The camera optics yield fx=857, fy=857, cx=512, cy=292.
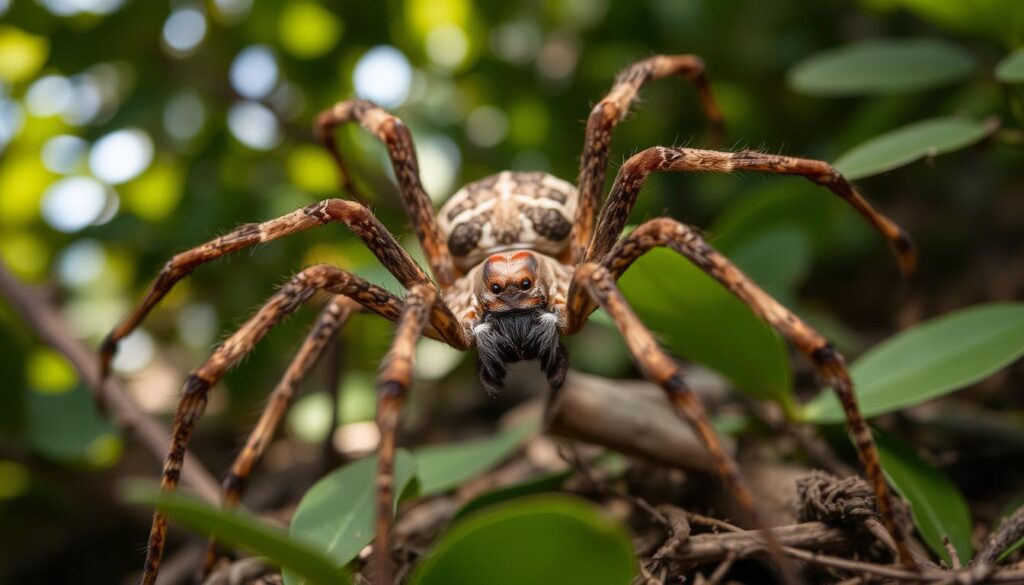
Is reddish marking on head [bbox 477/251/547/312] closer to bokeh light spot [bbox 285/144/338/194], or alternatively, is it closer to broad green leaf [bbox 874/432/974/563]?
broad green leaf [bbox 874/432/974/563]

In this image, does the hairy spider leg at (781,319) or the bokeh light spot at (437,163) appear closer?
the hairy spider leg at (781,319)

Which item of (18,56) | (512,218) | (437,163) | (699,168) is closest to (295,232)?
(512,218)

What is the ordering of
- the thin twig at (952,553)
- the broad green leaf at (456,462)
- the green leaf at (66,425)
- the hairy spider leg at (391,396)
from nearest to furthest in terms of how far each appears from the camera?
the hairy spider leg at (391,396)
the thin twig at (952,553)
the broad green leaf at (456,462)
the green leaf at (66,425)

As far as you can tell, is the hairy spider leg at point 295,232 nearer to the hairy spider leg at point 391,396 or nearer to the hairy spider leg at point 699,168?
the hairy spider leg at point 391,396

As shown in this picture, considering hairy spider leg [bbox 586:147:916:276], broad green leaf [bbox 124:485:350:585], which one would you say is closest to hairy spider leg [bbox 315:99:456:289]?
hairy spider leg [bbox 586:147:916:276]

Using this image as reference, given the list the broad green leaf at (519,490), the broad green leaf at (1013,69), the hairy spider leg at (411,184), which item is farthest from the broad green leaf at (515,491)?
the broad green leaf at (1013,69)

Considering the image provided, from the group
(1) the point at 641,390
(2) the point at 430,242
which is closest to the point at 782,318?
(1) the point at 641,390

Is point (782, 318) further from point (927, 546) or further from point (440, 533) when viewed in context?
point (440, 533)
